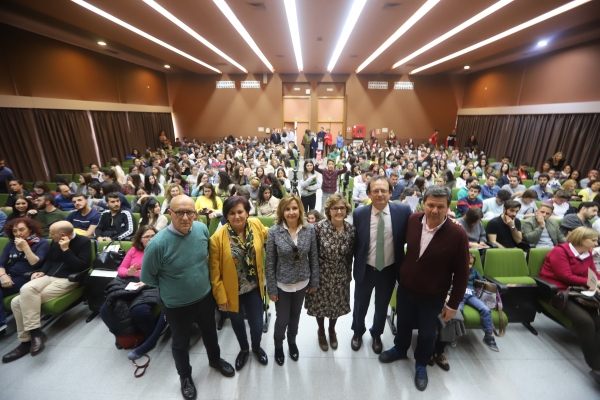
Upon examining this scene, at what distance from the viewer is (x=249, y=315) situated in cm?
232

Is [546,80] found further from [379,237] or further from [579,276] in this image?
[379,237]

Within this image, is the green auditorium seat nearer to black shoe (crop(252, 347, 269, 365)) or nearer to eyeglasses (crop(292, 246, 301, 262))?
eyeglasses (crop(292, 246, 301, 262))

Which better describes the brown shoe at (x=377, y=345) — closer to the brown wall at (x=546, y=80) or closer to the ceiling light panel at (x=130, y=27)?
the ceiling light panel at (x=130, y=27)

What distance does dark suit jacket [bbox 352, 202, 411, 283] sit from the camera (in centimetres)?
222

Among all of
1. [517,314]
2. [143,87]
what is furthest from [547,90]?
[143,87]

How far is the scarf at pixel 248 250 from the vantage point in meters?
2.09

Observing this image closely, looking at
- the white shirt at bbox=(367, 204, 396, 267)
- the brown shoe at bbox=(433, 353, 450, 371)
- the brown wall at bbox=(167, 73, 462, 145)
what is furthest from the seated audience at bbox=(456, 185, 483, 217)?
the brown wall at bbox=(167, 73, 462, 145)

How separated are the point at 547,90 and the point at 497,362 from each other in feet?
35.0

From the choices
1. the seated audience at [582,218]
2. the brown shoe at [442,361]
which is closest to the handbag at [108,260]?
the brown shoe at [442,361]

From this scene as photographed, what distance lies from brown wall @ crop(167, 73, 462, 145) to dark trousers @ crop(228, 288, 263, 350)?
13.6 m

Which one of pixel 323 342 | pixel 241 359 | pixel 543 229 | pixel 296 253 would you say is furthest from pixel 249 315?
pixel 543 229

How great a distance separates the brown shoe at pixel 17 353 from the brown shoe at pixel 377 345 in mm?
3504

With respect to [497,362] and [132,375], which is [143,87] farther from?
[497,362]

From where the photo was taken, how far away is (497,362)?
2.55m
